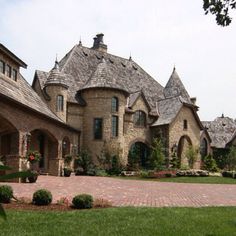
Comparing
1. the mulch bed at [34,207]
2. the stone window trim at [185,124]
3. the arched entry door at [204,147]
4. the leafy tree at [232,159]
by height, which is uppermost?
the stone window trim at [185,124]

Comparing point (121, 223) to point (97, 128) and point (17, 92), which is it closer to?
point (17, 92)

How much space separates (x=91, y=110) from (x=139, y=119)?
6.35 m

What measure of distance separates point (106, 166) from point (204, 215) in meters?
23.4

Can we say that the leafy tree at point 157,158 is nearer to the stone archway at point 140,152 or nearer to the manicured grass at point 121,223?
the stone archway at point 140,152

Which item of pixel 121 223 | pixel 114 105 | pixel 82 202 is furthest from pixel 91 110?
pixel 121 223

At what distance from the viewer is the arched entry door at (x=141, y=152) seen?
3866 centimetres

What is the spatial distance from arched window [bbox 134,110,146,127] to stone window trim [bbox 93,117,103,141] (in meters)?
5.05

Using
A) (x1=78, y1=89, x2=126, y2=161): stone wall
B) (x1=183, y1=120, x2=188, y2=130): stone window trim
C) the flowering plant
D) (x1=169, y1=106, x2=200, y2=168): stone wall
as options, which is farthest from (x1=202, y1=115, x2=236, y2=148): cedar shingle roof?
the flowering plant

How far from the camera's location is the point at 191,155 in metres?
38.5

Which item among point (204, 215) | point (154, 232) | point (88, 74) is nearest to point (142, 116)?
point (88, 74)

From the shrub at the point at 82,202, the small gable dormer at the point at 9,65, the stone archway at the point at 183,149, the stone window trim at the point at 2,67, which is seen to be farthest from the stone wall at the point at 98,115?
the shrub at the point at 82,202

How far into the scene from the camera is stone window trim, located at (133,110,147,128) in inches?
1555

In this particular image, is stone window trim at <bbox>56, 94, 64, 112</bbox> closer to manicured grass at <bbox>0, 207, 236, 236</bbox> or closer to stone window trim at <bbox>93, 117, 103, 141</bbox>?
stone window trim at <bbox>93, 117, 103, 141</bbox>

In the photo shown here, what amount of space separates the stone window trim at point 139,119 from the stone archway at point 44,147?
12040 millimetres
